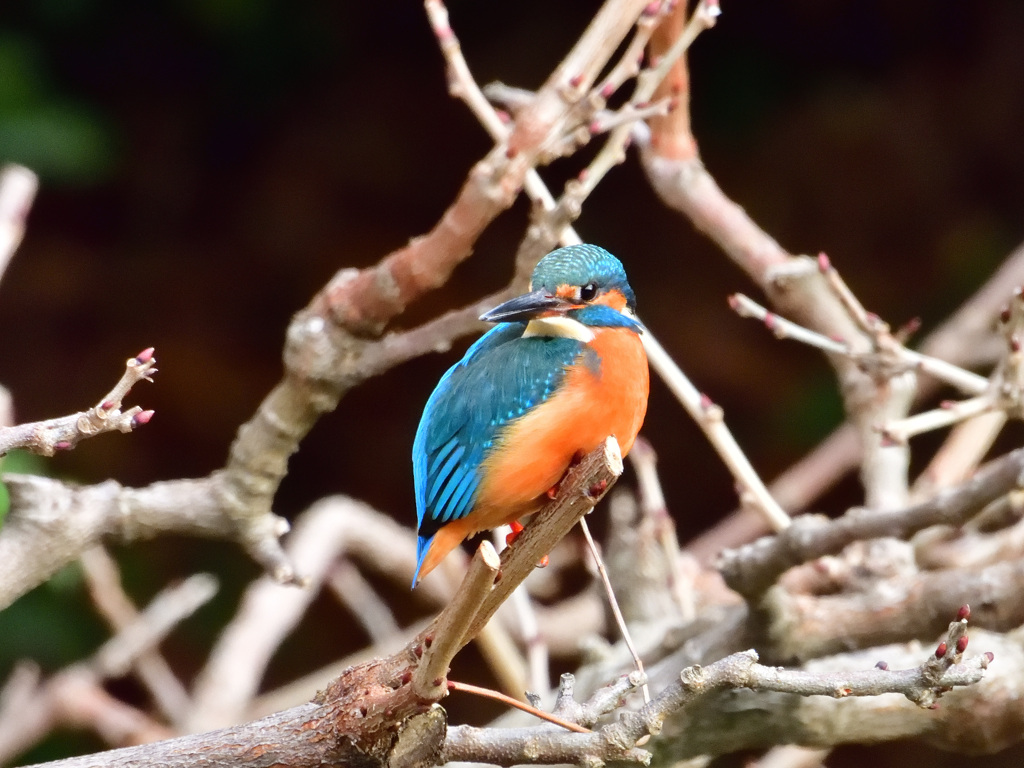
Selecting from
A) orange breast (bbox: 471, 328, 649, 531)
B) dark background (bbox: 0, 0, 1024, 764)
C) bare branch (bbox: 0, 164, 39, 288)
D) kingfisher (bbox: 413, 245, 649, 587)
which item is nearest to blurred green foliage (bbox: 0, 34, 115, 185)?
dark background (bbox: 0, 0, 1024, 764)

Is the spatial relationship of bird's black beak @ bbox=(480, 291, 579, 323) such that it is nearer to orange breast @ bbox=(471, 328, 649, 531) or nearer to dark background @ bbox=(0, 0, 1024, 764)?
orange breast @ bbox=(471, 328, 649, 531)

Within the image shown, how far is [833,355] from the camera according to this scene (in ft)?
7.48

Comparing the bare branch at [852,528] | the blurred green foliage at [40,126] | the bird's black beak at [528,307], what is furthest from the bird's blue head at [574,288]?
the blurred green foliage at [40,126]

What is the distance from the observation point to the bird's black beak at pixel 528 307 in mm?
1347

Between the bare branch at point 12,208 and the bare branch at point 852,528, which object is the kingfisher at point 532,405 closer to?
the bare branch at point 852,528

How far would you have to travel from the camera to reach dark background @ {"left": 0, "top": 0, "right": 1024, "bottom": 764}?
3.78m

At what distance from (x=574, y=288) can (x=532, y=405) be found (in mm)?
166

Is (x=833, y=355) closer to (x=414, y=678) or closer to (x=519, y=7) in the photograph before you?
(x=414, y=678)

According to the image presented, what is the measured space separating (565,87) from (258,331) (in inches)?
109

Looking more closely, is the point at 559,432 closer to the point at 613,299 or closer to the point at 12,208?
the point at 613,299

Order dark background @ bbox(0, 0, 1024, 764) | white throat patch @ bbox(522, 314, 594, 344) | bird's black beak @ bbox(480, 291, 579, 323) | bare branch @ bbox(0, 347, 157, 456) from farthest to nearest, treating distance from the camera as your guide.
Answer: dark background @ bbox(0, 0, 1024, 764)
white throat patch @ bbox(522, 314, 594, 344)
bird's black beak @ bbox(480, 291, 579, 323)
bare branch @ bbox(0, 347, 157, 456)

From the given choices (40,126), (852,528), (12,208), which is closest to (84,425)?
(12,208)

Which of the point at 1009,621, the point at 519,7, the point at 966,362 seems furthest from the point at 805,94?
the point at 1009,621

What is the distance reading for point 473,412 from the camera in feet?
4.66
